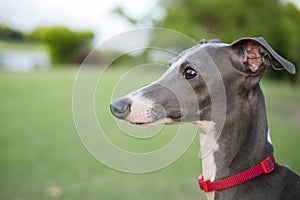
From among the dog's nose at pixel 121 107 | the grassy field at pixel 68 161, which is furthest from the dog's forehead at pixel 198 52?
the grassy field at pixel 68 161

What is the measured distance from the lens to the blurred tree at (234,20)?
54.6ft

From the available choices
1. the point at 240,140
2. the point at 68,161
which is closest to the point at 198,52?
the point at 240,140

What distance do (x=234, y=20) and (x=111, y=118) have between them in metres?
10.1

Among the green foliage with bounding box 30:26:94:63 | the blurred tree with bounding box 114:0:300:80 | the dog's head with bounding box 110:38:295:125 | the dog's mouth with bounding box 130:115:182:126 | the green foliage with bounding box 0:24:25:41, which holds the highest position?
the green foliage with bounding box 30:26:94:63

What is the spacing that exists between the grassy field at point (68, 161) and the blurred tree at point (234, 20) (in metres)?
5.76

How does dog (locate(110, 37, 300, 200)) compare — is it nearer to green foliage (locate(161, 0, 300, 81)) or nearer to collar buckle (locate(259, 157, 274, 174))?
collar buckle (locate(259, 157, 274, 174))

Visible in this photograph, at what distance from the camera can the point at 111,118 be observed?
1012cm

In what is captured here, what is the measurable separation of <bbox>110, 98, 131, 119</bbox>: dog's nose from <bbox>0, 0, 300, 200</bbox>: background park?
674 millimetres

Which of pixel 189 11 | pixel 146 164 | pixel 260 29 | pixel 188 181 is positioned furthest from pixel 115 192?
pixel 189 11

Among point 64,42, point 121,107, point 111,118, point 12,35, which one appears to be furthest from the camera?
point 64,42

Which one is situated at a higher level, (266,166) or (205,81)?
(205,81)

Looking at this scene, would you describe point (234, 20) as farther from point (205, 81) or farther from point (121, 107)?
point (121, 107)

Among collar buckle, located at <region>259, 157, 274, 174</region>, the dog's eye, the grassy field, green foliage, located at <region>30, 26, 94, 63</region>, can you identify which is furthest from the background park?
green foliage, located at <region>30, 26, 94, 63</region>

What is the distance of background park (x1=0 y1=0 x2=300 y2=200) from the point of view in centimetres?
553
